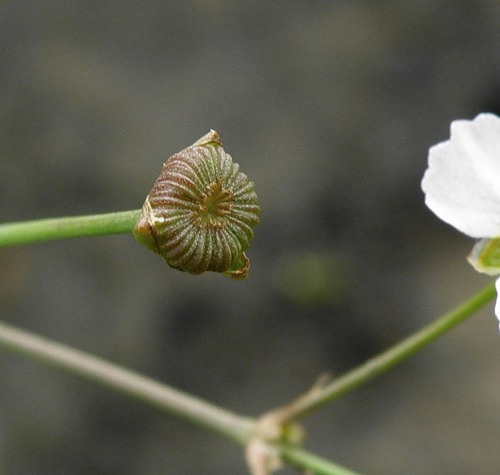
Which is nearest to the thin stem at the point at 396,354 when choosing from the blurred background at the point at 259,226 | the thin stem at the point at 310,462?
the thin stem at the point at 310,462

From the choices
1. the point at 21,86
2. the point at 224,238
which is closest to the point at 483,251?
the point at 224,238

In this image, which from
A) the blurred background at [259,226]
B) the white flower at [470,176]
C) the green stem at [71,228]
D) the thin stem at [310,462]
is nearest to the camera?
the green stem at [71,228]

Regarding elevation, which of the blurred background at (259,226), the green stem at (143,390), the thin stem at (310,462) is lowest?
the thin stem at (310,462)

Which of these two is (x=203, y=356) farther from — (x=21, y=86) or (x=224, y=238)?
(x=224, y=238)

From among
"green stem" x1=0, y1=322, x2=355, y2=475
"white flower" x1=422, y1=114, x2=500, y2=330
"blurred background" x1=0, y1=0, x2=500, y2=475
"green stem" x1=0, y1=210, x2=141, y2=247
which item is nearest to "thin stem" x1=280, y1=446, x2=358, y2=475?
"green stem" x1=0, y1=322, x2=355, y2=475

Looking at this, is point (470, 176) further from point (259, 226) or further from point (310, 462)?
point (259, 226)

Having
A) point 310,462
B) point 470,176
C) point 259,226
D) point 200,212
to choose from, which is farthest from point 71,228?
point 259,226

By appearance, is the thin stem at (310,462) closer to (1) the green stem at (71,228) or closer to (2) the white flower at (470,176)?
(2) the white flower at (470,176)
